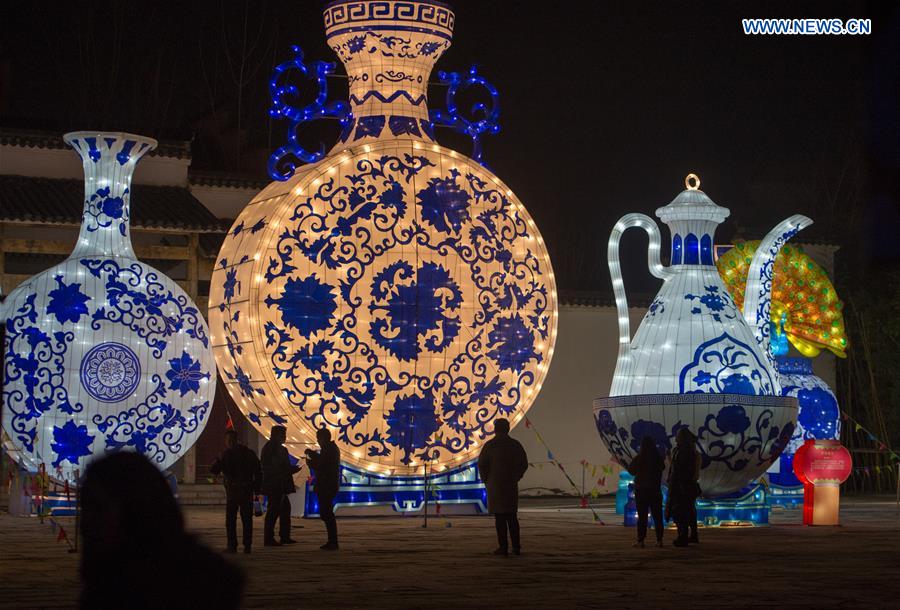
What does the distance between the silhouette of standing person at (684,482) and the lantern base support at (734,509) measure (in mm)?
1725

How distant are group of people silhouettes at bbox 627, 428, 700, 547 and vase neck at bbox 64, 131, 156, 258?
6.02 m

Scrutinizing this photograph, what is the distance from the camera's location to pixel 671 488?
12180 mm

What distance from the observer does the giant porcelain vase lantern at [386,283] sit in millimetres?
14258

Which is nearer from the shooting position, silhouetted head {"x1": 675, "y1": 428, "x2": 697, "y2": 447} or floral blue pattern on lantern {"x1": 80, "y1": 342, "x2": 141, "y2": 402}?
silhouetted head {"x1": 675, "y1": 428, "x2": 697, "y2": 447}

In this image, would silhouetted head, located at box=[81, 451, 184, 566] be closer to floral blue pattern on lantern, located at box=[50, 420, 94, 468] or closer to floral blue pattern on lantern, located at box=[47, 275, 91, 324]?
floral blue pattern on lantern, located at box=[50, 420, 94, 468]

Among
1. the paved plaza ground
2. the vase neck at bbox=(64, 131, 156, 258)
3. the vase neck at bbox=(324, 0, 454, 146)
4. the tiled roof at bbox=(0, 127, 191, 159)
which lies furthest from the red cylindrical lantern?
the tiled roof at bbox=(0, 127, 191, 159)

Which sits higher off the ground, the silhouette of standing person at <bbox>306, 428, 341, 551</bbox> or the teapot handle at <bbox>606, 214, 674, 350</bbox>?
the teapot handle at <bbox>606, 214, 674, 350</bbox>

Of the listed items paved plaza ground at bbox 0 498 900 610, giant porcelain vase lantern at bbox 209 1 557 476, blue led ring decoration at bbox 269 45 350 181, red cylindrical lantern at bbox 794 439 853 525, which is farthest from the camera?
blue led ring decoration at bbox 269 45 350 181

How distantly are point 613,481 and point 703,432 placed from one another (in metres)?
9.82

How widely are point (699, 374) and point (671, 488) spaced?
179cm

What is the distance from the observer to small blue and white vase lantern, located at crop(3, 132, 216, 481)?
14945mm

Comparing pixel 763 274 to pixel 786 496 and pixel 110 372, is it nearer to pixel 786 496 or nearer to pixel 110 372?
pixel 786 496

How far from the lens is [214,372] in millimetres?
15766

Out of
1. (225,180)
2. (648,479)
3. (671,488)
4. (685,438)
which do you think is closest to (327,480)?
(648,479)
